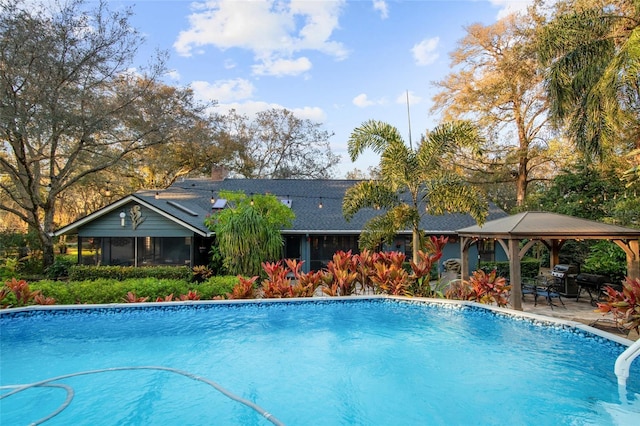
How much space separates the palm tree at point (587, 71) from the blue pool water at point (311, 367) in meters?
6.58

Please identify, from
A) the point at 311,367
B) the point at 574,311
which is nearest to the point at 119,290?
the point at 311,367

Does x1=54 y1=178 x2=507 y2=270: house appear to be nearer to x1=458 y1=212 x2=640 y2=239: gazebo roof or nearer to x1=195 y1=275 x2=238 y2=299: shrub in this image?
x1=195 y1=275 x2=238 y2=299: shrub

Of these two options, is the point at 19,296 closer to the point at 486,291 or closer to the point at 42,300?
the point at 42,300

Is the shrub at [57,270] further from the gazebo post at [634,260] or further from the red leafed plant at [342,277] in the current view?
the gazebo post at [634,260]

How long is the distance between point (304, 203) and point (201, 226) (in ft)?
20.3

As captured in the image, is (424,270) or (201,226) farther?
(201,226)

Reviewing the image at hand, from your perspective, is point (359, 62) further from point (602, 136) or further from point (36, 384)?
point (36, 384)

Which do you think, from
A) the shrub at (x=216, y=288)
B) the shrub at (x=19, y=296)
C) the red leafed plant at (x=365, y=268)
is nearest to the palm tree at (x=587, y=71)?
the red leafed plant at (x=365, y=268)

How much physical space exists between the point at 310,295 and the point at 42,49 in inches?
537

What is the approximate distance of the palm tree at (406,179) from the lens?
389 inches

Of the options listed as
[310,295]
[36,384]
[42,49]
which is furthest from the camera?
[42,49]

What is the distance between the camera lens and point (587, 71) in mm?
10711

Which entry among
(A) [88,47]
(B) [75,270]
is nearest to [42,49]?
(A) [88,47]

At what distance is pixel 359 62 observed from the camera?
54.8ft
